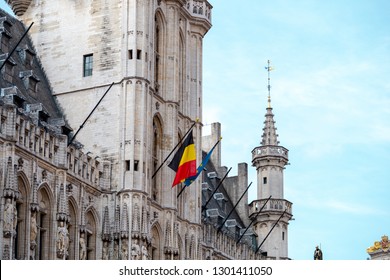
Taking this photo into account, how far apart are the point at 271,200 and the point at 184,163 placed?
24664 mm

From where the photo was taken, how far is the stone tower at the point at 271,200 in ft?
260

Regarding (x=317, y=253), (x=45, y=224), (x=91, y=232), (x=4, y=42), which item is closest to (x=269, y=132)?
(x=317, y=253)

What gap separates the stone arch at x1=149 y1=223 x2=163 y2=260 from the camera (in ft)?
186

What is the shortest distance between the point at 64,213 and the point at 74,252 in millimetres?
2486

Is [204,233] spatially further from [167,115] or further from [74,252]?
[74,252]

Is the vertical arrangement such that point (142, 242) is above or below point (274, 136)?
below

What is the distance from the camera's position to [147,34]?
5709 centimetres

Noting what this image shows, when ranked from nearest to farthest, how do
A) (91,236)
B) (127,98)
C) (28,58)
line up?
(91,236), (127,98), (28,58)

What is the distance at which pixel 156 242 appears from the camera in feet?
187

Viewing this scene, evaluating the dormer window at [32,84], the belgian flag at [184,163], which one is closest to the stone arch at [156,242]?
the belgian flag at [184,163]

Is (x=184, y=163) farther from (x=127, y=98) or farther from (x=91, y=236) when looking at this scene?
(x=91, y=236)

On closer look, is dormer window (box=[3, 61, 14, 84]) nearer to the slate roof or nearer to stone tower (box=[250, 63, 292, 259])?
the slate roof
